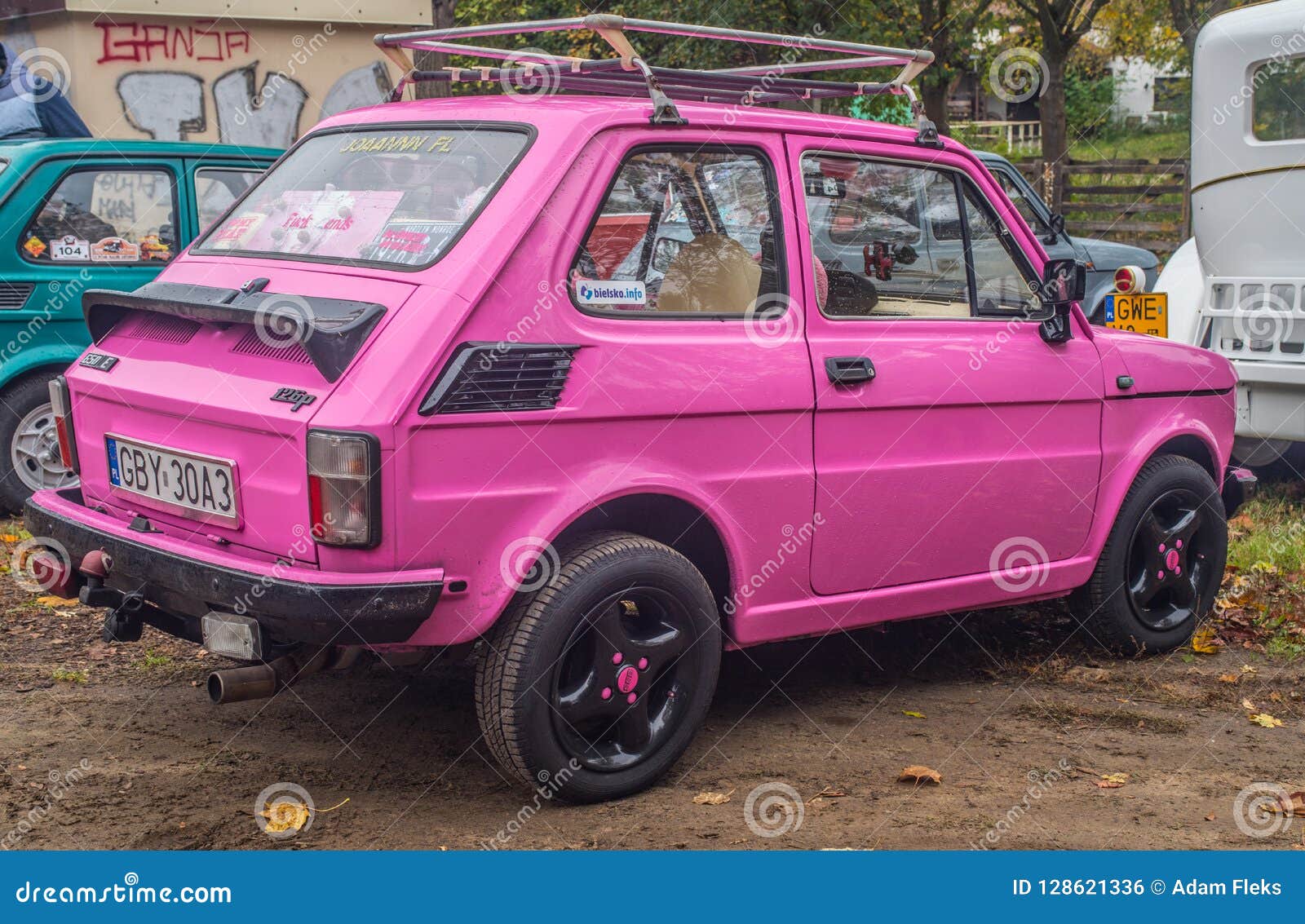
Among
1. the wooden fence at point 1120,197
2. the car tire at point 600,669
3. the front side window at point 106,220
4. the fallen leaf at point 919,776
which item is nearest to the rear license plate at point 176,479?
the car tire at point 600,669

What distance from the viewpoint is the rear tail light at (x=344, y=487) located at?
Answer: 3.51 metres

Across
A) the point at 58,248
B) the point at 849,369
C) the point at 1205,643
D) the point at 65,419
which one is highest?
the point at 58,248

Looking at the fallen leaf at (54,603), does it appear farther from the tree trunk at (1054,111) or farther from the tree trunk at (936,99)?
the tree trunk at (1054,111)

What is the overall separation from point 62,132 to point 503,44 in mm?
15823

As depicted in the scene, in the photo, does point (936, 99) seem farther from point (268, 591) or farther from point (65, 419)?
point (268, 591)

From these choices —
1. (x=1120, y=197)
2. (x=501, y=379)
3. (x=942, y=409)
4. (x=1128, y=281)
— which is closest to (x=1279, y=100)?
(x=1128, y=281)

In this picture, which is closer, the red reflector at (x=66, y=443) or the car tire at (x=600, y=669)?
the car tire at (x=600, y=669)

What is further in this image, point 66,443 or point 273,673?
point 66,443

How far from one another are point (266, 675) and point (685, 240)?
Answer: 173 cm

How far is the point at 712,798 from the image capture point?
4.14 metres

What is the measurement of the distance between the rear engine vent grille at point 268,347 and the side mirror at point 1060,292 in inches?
105

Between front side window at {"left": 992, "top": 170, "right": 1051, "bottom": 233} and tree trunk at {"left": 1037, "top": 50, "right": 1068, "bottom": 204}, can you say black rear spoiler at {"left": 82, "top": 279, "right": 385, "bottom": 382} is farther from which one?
tree trunk at {"left": 1037, "top": 50, "right": 1068, "bottom": 204}

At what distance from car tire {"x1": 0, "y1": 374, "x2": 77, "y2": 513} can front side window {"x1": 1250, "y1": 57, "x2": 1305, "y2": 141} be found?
6.91 metres

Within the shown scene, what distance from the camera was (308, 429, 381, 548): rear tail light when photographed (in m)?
3.51
